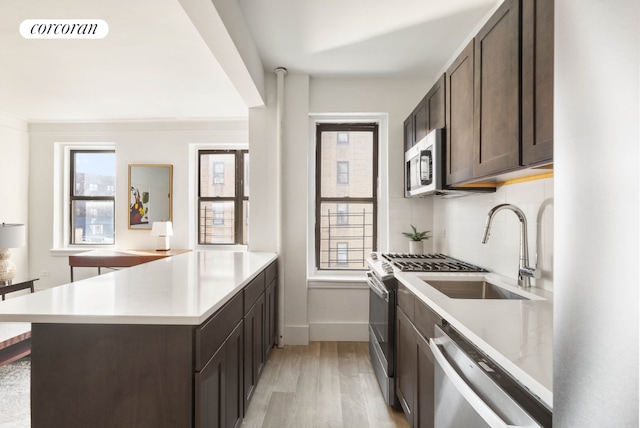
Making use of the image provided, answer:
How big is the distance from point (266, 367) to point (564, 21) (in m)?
2.95

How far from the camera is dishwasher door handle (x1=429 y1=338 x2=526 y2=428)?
812 mm

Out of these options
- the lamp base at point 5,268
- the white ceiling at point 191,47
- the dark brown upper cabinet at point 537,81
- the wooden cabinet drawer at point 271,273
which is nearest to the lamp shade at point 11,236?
the lamp base at point 5,268

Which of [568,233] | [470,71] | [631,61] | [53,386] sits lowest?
[53,386]

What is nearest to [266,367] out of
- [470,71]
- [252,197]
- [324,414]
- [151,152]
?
[324,414]

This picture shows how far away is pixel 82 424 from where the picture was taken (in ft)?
4.06

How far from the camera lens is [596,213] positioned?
0.34 meters

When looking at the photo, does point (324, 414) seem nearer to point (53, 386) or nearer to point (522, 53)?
point (53, 386)

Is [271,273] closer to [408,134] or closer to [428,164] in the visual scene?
[428,164]

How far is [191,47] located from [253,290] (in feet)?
6.65

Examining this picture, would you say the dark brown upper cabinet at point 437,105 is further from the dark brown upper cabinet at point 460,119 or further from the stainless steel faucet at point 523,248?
the stainless steel faucet at point 523,248

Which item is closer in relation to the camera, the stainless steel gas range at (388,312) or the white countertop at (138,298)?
the white countertop at (138,298)

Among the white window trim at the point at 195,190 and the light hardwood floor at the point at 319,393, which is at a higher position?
the white window trim at the point at 195,190

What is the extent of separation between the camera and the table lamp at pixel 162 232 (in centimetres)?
452

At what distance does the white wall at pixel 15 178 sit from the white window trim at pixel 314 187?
417 centimetres
